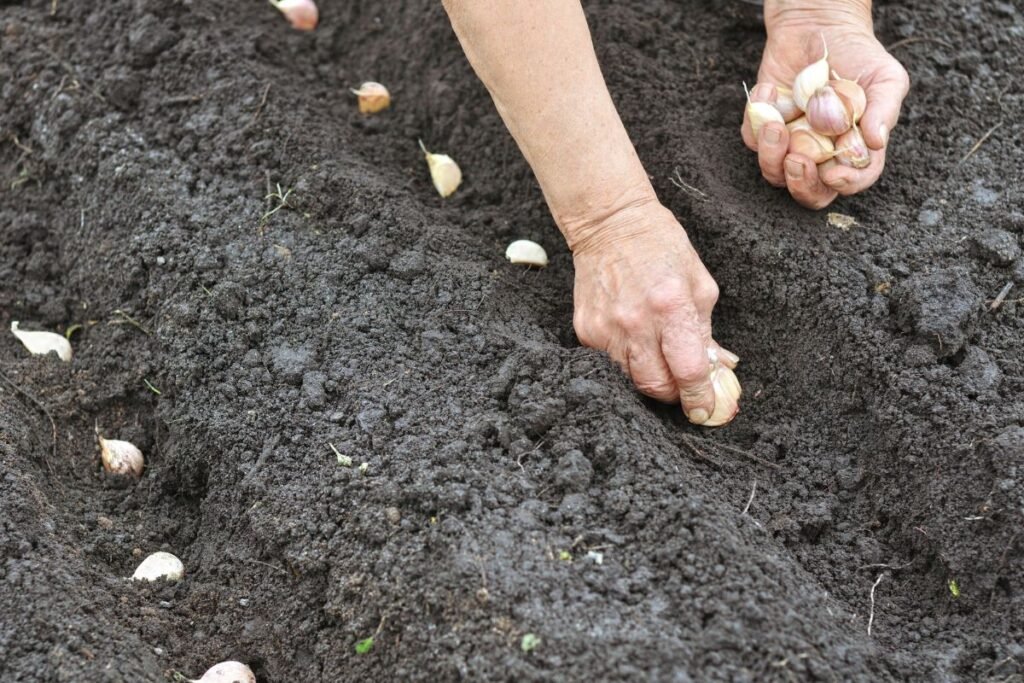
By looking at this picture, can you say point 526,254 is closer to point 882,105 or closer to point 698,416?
point 698,416

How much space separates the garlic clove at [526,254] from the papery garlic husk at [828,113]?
0.67 m

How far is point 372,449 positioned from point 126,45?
155 cm

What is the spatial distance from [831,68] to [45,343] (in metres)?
1.96

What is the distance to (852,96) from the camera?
2.28 meters

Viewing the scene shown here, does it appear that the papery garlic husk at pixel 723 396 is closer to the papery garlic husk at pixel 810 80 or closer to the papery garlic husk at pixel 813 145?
the papery garlic husk at pixel 813 145

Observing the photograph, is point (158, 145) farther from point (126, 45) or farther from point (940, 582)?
point (940, 582)

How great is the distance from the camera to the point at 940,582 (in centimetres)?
191

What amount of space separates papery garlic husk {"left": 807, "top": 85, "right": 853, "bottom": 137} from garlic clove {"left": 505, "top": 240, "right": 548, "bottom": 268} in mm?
671

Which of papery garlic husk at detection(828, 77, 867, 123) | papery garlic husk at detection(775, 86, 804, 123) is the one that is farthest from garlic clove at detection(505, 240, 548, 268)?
papery garlic husk at detection(828, 77, 867, 123)

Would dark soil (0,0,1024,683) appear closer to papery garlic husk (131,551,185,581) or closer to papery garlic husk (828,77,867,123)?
papery garlic husk (131,551,185,581)

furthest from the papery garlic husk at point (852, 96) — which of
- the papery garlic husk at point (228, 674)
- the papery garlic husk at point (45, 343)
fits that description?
the papery garlic husk at point (45, 343)

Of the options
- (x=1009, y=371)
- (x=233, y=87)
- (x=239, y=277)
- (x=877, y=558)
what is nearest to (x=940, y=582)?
(x=877, y=558)

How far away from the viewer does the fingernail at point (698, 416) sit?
6.98 ft

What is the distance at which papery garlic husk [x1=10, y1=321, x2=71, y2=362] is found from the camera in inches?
97.0
